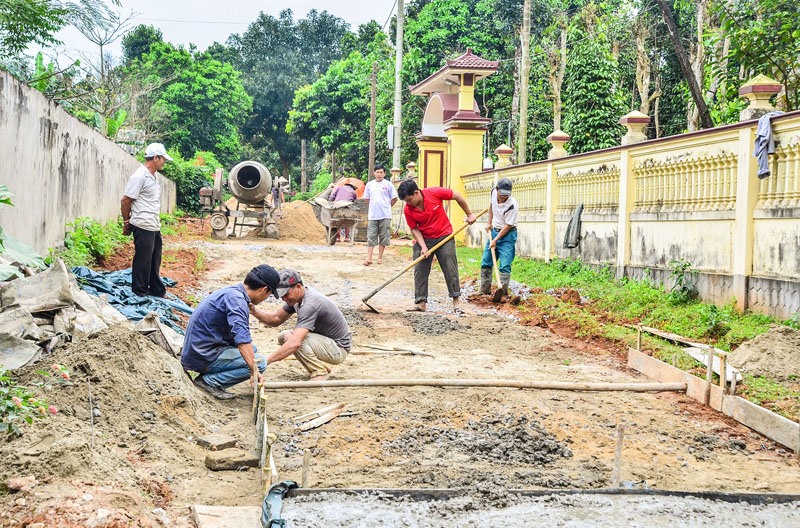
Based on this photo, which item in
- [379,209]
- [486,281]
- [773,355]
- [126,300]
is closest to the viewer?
[773,355]

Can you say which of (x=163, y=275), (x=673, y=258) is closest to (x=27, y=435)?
(x=163, y=275)

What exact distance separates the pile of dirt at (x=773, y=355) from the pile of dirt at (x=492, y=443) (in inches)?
86.2

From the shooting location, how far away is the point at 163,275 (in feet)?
34.9

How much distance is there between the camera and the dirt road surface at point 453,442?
12.8ft

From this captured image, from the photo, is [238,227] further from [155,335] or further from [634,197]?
[155,335]

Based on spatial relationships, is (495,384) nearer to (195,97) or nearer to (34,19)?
(34,19)

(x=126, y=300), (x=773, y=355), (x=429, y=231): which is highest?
(x=429, y=231)

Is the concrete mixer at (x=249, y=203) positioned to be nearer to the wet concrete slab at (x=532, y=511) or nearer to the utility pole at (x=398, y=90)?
the utility pole at (x=398, y=90)

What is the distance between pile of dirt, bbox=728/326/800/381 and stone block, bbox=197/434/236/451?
397cm

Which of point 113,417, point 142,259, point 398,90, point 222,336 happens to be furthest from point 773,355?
point 398,90

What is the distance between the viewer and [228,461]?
14.0 feet

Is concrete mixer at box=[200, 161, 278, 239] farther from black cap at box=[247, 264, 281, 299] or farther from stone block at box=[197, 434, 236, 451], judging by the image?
stone block at box=[197, 434, 236, 451]

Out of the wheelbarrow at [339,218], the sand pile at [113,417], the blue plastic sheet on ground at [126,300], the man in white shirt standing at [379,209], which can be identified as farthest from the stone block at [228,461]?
the wheelbarrow at [339,218]

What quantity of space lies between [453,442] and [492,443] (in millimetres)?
231
